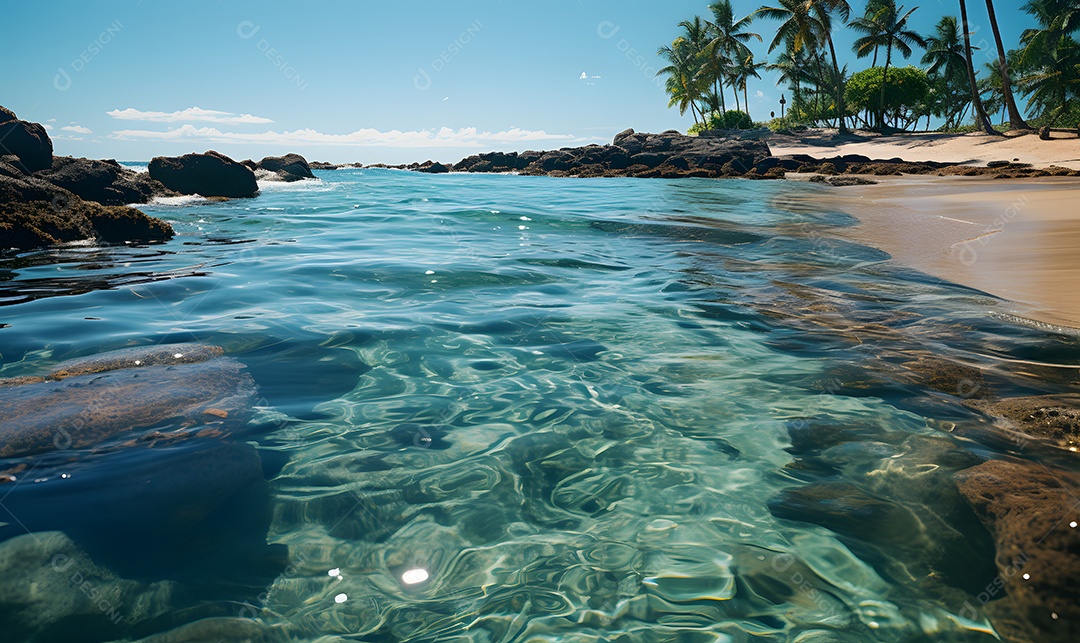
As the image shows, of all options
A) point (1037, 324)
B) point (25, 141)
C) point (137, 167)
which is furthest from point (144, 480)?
point (137, 167)

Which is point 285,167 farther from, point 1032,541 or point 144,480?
point 1032,541

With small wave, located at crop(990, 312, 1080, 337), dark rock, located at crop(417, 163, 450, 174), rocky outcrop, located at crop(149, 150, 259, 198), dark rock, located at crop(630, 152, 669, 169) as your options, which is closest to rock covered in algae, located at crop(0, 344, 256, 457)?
small wave, located at crop(990, 312, 1080, 337)

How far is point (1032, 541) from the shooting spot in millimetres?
2014

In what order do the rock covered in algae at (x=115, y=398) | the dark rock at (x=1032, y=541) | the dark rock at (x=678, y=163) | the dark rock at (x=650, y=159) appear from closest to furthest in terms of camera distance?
1. the dark rock at (x=1032, y=541)
2. the rock covered in algae at (x=115, y=398)
3. the dark rock at (x=678, y=163)
4. the dark rock at (x=650, y=159)

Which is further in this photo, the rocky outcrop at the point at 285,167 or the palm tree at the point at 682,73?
the palm tree at the point at 682,73

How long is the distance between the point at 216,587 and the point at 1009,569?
2.67m

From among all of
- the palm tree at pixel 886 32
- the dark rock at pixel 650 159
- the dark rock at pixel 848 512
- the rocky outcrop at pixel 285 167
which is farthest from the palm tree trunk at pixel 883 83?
the dark rock at pixel 848 512

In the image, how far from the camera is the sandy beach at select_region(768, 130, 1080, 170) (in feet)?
76.4

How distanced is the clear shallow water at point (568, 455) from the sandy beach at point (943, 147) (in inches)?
883

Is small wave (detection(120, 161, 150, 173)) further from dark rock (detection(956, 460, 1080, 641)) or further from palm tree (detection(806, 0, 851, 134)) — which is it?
palm tree (detection(806, 0, 851, 134))

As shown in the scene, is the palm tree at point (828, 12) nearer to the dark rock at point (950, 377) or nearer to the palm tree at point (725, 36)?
the palm tree at point (725, 36)

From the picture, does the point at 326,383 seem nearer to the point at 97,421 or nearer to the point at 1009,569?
the point at 97,421

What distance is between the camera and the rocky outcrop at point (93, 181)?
41.7ft

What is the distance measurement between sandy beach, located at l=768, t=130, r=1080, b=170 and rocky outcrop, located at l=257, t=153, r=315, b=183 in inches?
1090
